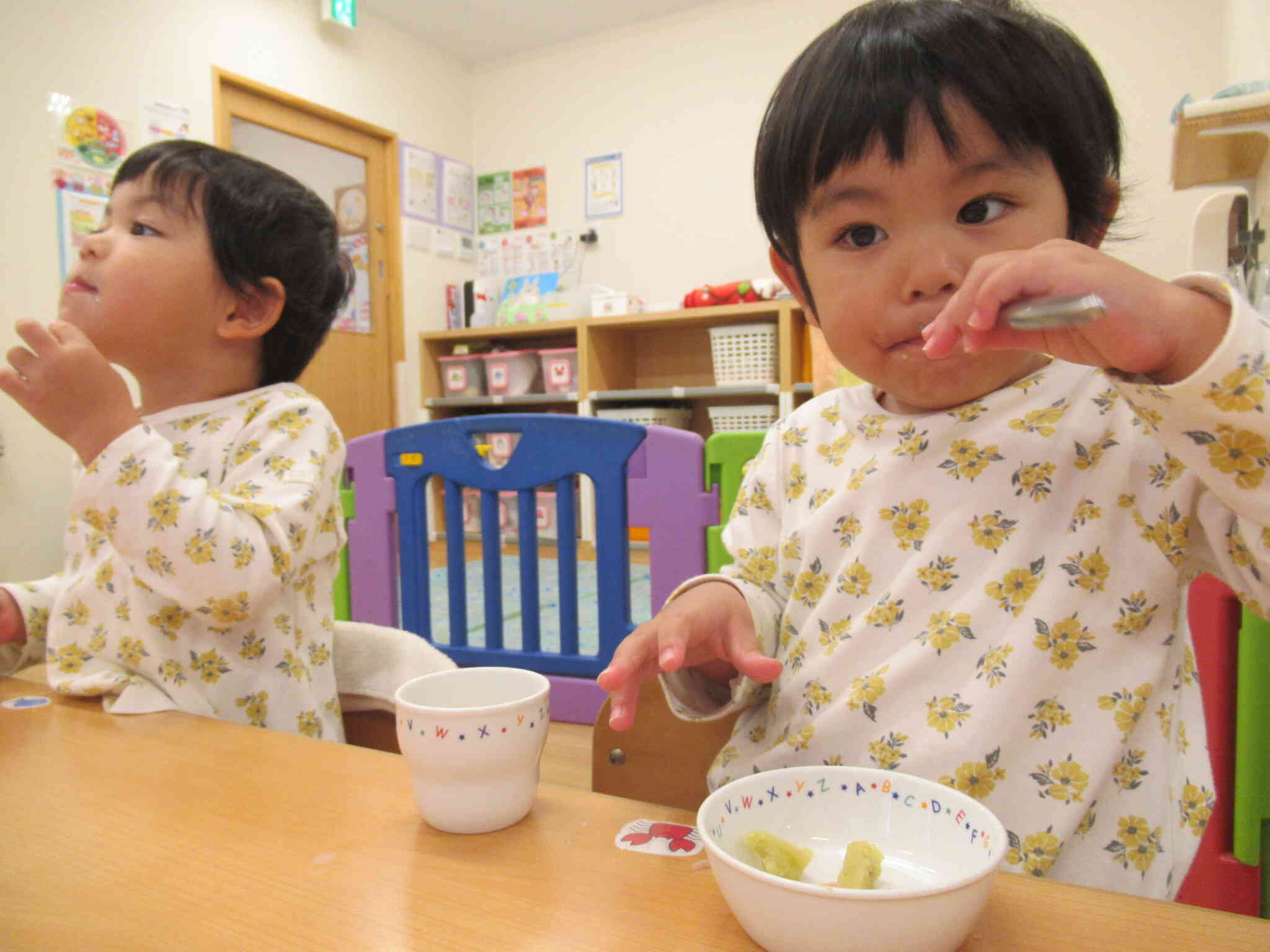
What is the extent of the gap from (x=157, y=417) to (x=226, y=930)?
0.67m

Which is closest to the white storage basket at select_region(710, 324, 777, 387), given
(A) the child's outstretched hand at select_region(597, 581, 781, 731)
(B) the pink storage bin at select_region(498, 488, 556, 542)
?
(B) the pink storage bin at select_region(498, 488, 556, 542)

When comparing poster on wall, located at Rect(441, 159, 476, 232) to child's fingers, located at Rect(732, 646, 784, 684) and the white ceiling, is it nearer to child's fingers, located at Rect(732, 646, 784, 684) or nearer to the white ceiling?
the white ceiling

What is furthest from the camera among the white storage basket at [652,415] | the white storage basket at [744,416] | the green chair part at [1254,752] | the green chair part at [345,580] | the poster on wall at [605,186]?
the poster on wall at [605,186]

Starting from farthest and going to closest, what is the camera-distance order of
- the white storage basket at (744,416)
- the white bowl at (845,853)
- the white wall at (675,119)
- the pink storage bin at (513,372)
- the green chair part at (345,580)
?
1. the pink storage bin at (513,372)
2. the white storage basket at (744,416)
3. the white wall at (675,119)
4. the green chair part at (345,580)
5. the white bowl at (845,853)

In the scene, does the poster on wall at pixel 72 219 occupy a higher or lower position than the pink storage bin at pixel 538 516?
higher

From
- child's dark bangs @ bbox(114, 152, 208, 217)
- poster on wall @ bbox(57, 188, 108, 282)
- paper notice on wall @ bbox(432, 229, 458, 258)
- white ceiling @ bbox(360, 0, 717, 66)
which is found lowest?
child's dark bangs @ bbox(114, 152, 208, 217)

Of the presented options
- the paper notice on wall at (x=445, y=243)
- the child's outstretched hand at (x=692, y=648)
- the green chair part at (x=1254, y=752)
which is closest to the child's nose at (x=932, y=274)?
the child's outstretched hand at (x=692, y=648)

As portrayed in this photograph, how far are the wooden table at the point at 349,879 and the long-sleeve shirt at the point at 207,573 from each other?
0.19m

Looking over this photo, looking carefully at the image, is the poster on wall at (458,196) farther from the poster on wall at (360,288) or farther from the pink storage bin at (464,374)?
the pink storage bin at (464,374)

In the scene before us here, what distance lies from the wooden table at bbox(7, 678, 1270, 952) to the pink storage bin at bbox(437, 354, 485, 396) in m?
3.46

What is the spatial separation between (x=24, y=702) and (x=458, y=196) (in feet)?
12.8

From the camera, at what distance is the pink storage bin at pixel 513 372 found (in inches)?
148

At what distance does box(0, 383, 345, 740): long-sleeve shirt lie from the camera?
2.12ft

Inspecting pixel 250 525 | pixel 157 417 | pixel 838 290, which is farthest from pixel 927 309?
pixel 157 417
